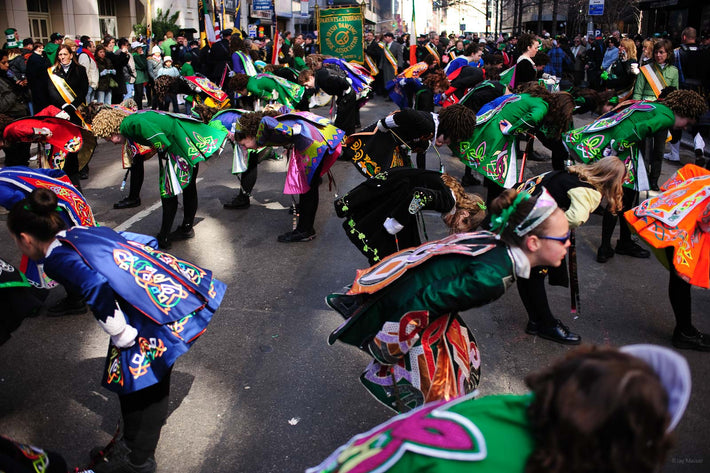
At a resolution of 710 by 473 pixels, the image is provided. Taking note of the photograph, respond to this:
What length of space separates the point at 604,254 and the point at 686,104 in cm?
157

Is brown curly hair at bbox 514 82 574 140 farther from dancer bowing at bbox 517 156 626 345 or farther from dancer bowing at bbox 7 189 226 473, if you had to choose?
dancer bowing at bbox 7 189 226 473

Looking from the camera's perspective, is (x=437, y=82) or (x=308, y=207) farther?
(x=437, y=82)

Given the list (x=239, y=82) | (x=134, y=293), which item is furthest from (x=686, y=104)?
(x=239, y=82)

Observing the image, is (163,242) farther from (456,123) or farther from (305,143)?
(456,123)

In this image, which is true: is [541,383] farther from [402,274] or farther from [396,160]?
[396,160]

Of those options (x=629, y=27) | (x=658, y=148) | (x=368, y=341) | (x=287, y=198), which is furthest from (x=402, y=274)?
(x=629, y=27)

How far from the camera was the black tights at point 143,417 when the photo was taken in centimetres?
295

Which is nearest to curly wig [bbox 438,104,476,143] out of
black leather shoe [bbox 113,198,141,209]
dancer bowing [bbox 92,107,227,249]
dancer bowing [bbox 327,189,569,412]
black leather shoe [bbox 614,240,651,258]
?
black leather shoe [bbox 614,240,651,258]

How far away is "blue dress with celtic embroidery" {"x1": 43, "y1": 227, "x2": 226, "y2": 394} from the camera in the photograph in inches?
106

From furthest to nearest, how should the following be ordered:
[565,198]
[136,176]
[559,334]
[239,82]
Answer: [239,82]
[136,176]
[559,334]
[565,198]

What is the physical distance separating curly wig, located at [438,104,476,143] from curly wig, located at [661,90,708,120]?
1869 mm

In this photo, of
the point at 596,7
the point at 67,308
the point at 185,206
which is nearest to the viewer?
the point at 67,308

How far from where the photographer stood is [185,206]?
6809 millimetres

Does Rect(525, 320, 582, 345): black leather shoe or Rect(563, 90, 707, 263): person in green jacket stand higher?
Rect(563, 90, 707, 263): person in green jacket
